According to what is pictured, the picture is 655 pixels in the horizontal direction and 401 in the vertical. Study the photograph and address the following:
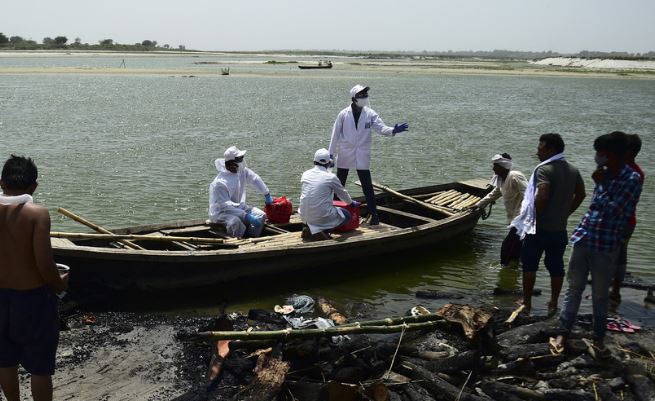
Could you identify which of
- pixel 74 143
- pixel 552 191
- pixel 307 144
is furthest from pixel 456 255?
pixel 74 143

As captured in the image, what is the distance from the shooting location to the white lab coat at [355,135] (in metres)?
9.52

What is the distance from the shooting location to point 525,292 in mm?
7164

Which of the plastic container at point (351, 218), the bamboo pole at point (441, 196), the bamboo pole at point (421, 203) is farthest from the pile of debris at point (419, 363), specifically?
the bamboo pole at point (441, 196)

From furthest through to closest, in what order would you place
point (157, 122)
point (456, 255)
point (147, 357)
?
1. point (157, 122)
2. point (456, 255)
3. point (147, 357)

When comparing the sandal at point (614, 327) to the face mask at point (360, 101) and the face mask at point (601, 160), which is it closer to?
the face mask at point (601, 160)

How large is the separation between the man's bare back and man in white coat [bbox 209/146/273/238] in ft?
15.0

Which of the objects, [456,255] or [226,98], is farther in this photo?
[226,98]

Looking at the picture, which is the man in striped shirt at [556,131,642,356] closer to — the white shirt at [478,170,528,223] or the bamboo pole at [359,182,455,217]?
the white shirt at [478,170,528,223]

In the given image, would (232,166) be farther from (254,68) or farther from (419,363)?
(254,68)

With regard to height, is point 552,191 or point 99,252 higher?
point 552,191

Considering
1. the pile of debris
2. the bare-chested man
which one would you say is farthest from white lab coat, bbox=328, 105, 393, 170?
the bare-chested man

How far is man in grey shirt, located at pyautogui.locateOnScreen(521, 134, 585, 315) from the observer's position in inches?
253

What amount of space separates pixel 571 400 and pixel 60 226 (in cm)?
926

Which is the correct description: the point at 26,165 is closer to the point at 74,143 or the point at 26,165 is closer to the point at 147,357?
the point at 147,357
